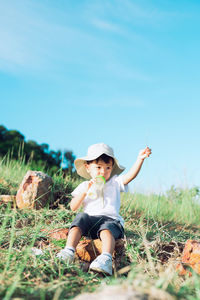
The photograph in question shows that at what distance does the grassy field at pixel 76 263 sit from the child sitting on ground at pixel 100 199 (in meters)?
0.23

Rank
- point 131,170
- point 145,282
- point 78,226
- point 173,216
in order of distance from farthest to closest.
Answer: point 173,216 < point 131,170 < point 78,226 < point 145,282

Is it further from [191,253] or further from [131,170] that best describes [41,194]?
[191,253]

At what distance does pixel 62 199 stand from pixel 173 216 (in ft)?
7.96

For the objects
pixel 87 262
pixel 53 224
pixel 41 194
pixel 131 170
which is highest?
pixel 131 170

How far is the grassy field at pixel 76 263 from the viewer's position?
5.74 feet

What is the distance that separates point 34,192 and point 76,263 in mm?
2022

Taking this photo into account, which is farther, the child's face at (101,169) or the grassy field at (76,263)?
the child's face at (101,169)

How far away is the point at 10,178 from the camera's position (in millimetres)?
5895

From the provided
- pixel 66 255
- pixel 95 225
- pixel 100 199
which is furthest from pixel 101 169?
pixel 66 255

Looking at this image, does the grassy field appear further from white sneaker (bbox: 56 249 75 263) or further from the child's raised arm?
the child's raised arm

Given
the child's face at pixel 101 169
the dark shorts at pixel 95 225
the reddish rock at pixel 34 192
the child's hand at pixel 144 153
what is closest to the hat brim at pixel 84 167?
the child's face at pixel 101 169

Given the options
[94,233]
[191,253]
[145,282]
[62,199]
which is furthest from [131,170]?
[145,282]

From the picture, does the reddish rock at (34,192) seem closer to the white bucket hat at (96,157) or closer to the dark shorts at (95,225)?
the white bucket hat at (96,157)

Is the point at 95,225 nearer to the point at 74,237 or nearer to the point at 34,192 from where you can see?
the point at 74,237
